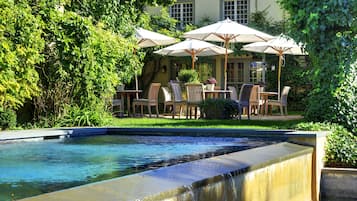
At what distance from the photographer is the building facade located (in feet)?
73.4

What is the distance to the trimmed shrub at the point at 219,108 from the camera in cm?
1343

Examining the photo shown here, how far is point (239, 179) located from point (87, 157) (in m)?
3.03

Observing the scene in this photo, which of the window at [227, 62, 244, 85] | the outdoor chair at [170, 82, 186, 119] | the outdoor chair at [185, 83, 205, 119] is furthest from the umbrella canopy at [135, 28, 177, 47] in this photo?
the window at [227, 62, 244, 85]

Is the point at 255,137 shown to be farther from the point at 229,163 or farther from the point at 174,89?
the point at 174,89

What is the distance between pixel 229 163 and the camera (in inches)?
194

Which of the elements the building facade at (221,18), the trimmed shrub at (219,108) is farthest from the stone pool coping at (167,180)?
the building facade at (221,18)

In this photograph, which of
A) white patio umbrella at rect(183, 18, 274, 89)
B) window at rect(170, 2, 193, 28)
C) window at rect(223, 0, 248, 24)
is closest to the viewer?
white patio umbrella at rect(183, 18, 274, 89)

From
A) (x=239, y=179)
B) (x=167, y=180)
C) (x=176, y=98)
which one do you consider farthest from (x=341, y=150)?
(x=176, y=98)

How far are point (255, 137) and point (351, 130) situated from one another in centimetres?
152

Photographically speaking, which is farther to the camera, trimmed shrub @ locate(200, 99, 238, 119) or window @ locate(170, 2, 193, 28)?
window @ locate(170, 2, 193, 28)

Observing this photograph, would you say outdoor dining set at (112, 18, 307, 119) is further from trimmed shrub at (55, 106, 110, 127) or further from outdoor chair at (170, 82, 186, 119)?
trimmed shrub at (55, 106, 110, 127)

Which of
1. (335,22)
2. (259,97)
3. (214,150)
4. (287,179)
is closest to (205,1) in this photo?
(259,97)

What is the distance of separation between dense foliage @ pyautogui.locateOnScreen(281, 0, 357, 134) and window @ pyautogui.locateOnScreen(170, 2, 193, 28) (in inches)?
589

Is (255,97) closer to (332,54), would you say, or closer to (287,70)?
(332,54)
